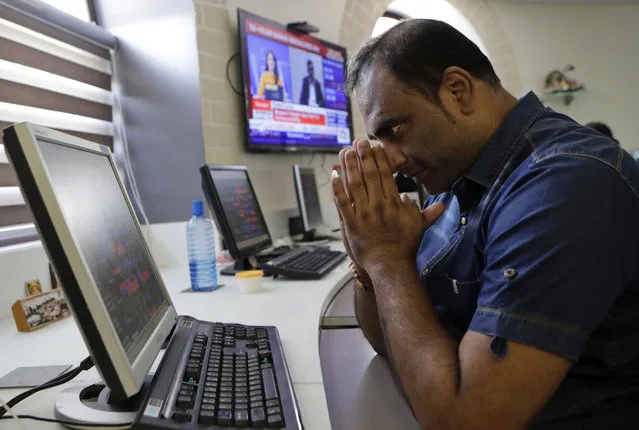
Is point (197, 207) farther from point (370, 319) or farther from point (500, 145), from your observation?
point (500, 145)

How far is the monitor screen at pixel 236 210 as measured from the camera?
65.6 inches

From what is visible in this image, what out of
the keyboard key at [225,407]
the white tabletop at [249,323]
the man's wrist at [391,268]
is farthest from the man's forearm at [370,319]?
the keyboard key at [225,407]

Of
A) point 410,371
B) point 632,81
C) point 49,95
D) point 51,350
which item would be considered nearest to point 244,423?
point 410,371

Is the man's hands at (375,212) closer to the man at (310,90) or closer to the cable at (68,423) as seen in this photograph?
the cable at (68,423)

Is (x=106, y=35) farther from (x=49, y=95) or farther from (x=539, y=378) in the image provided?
(x=539, y=378)

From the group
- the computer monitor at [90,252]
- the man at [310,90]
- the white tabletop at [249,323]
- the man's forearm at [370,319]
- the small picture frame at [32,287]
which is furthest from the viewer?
the man at [310,90]

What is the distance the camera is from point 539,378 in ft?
2.15

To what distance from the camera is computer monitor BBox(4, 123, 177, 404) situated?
0.51 metres

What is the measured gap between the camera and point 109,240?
68 centimetres

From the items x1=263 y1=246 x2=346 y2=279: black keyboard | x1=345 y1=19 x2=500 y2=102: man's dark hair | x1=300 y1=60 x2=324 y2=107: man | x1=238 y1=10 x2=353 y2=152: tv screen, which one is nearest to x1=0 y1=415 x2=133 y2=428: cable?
x1=345 y1=19 x2=500 y2=102: man's dark hair

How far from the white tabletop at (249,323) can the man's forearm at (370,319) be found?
11 centimetres

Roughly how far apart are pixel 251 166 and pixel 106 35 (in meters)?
0.86

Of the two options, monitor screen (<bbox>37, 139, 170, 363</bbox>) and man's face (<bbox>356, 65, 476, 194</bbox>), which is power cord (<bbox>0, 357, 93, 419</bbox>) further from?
man's face (<bbox>356, 65, 476, 194</bbox>)

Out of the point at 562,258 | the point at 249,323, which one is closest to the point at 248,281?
the point at 249,323
